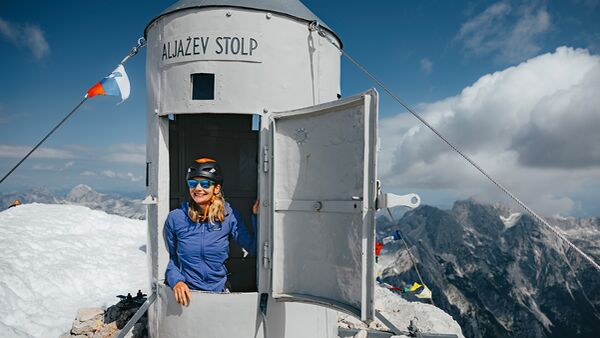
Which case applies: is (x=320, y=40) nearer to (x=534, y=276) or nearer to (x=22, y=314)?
(x=22, y=314)

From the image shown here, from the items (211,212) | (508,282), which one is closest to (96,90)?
(211,212)

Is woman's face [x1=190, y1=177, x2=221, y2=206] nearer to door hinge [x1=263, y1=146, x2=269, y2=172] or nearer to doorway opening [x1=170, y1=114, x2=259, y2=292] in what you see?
door hinge [x1=263, y1=146, x2=269, y2=172]

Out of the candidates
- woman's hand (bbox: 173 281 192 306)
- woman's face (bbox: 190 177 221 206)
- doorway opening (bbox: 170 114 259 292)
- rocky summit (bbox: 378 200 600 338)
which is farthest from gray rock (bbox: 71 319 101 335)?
rocky summit (bbox: 378 200 600 338)

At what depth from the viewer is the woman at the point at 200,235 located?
4387mm

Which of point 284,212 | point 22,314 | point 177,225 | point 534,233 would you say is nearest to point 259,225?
point 284,212

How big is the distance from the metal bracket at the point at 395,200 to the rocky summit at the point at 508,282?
141646mm

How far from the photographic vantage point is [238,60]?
13.8 ft

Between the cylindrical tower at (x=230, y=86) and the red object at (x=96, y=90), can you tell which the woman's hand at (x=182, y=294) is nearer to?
the cylindrical tower at (x=230, y=86)

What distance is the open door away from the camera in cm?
322

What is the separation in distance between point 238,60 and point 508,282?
7457 inches

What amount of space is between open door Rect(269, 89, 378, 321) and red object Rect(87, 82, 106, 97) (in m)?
2.82

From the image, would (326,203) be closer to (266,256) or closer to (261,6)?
(266,256)

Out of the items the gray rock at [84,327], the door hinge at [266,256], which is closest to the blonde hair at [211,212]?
the door hinge at [266,256]

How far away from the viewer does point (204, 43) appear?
4.24 metres
